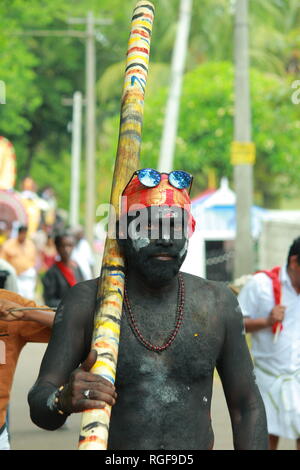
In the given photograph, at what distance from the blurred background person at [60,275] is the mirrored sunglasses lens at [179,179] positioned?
6.42 m

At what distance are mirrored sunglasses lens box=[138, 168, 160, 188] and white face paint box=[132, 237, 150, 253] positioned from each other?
0.19 metres

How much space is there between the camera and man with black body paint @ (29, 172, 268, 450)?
334 cm

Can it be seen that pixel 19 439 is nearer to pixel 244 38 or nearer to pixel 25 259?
pixel 25 259

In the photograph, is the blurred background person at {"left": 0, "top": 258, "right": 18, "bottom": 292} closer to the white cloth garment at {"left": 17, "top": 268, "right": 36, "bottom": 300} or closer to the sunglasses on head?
the sunglasses on head

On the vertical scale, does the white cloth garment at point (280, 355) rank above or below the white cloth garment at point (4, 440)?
above

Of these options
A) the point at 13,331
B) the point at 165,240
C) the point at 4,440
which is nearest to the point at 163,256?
the point at 165,240

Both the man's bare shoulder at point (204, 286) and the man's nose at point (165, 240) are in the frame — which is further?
the man's bare shoulder at point (204, 286)

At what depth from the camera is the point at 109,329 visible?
3.23 meters

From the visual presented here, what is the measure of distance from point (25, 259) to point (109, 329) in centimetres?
981

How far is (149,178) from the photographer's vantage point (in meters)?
3.43

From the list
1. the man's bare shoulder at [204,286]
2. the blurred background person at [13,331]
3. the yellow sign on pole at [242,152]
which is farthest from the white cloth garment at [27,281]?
the man's bare shoulder at [204,286]

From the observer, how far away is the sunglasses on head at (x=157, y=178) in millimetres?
3420

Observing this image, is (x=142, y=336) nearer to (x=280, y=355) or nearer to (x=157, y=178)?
(x=157, y=178)

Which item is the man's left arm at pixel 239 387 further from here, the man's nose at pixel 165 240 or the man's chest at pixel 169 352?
the man's nose at pixel 165 240
